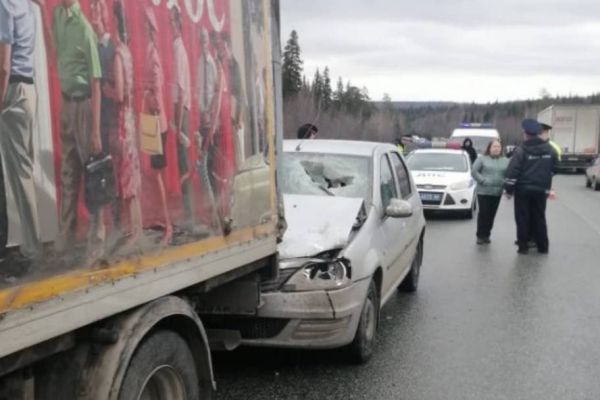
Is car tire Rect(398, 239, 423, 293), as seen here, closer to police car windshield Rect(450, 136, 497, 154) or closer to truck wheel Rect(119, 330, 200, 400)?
truck wheel Rect(119, 330, 200, 400)

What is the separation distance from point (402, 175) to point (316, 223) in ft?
7.79

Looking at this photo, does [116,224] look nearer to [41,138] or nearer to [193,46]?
[41,138]

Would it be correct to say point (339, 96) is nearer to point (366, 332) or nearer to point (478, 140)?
point (478, 140)

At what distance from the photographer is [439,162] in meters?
16.7

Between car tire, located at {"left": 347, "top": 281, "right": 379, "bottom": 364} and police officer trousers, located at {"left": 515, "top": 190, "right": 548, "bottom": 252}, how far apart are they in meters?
5.74

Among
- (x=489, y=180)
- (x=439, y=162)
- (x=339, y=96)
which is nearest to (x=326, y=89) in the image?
(x=339, y=96)

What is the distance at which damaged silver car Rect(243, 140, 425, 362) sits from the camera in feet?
15.5

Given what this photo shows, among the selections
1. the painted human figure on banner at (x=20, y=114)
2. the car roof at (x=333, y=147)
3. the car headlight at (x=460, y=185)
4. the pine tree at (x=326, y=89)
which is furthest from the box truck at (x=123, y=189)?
the pine tree at (x=326, y=89)

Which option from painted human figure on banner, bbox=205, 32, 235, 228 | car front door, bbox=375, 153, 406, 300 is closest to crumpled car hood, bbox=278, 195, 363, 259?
car front door, bbox=375, 153, 406, 300

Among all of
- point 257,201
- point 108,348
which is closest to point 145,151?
point 108,348

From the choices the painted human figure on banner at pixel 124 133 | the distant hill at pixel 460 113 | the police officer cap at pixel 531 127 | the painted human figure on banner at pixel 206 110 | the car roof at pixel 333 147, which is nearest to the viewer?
the painted human figure on banner at pixel 124 133

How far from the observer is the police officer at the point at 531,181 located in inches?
411

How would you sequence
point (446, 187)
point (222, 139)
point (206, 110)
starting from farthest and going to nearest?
point (446, 187) → point (222, 139) → point (206, 110)

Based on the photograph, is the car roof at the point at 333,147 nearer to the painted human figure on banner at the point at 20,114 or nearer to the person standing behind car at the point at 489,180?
the painted human figure on banner at the point at 20,114
